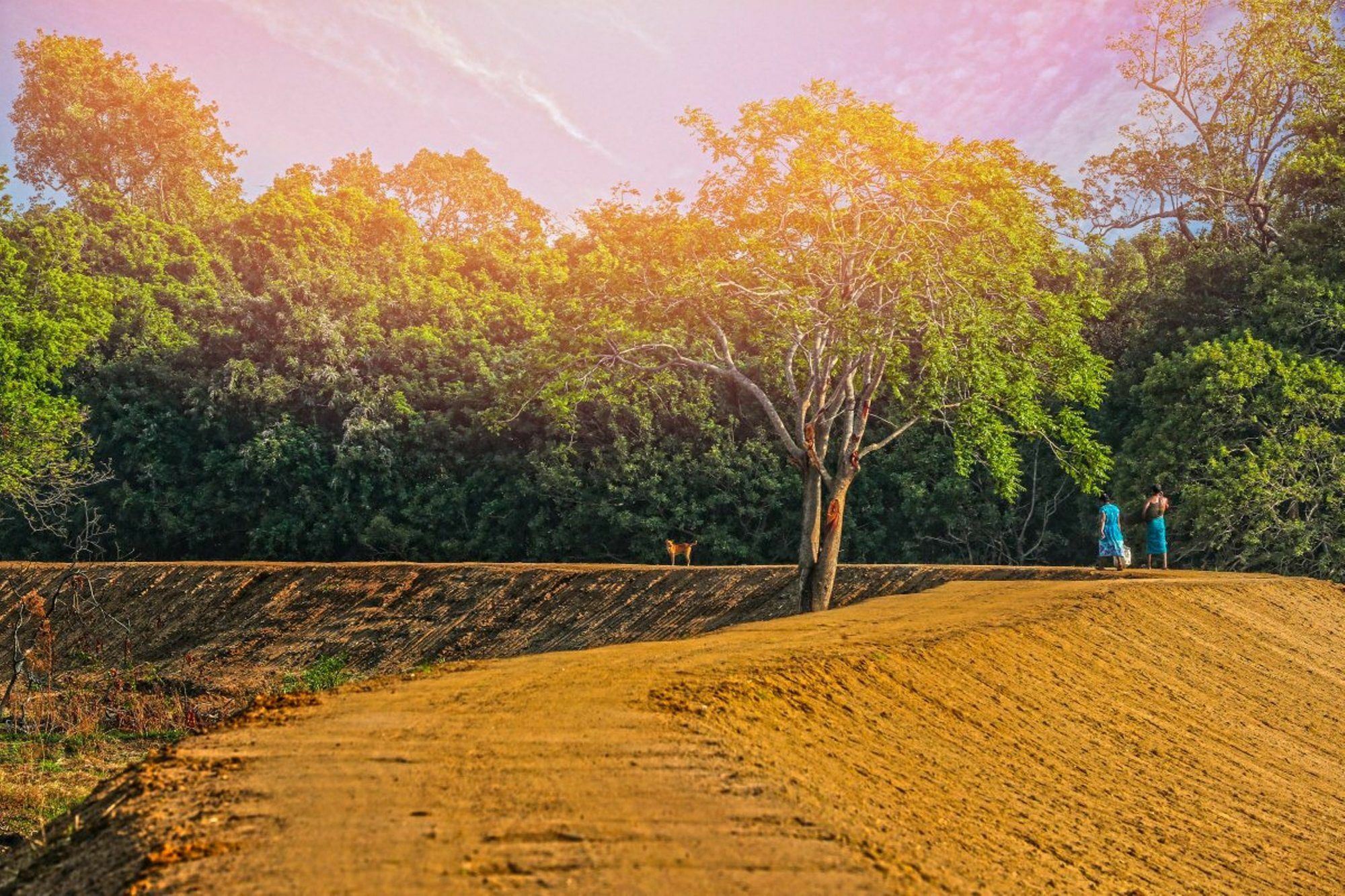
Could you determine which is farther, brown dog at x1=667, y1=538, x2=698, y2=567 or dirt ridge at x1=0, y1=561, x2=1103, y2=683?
brown dog at x1=667, y1=538, x2=698, y2=567

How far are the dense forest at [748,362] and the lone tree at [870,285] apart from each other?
0.08m

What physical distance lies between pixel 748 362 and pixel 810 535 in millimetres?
11465

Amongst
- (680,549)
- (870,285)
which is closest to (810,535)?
(870,285)

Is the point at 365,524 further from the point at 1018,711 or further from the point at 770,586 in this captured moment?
the point at 1018,711

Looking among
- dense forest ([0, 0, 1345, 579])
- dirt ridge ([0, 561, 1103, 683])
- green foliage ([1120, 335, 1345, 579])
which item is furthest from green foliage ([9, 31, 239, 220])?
green foliage ([1120, 335, 1345, 579])

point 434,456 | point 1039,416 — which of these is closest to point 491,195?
point 434,456

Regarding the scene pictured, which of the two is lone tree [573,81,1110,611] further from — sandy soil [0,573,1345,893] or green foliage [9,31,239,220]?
green foliage [9,31,239,220]

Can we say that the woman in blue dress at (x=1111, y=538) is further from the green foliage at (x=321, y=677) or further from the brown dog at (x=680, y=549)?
the green foliage at (x=321, y=677)

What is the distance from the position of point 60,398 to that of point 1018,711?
25.6 metres

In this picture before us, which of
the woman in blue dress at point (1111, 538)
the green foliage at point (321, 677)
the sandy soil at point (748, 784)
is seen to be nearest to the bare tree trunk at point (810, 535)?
the woman in blue dress at point (1111, 538)

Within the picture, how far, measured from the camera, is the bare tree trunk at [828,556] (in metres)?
15.4

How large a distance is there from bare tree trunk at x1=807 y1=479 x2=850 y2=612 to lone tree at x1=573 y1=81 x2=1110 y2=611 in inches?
1.0

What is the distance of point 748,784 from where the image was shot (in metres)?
4.29

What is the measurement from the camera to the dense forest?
49.4 ft
